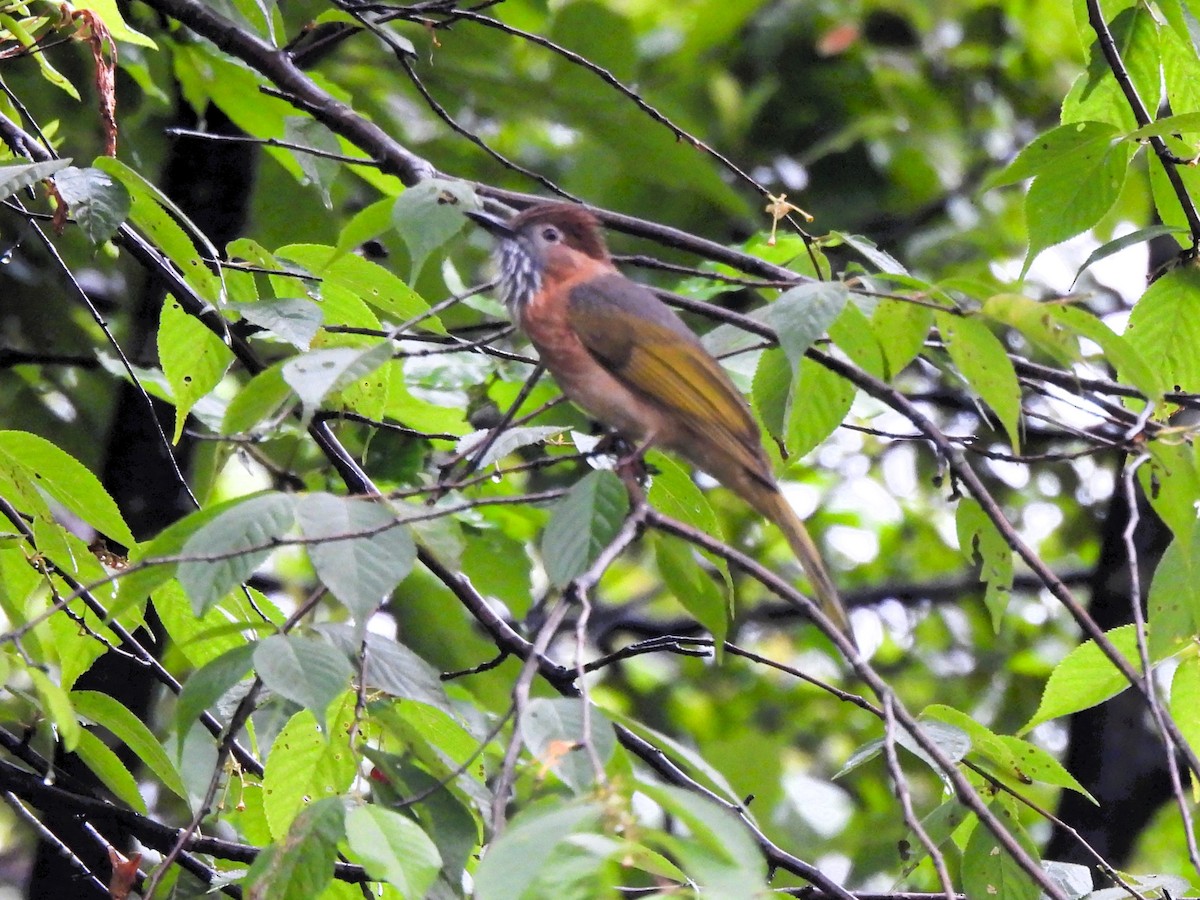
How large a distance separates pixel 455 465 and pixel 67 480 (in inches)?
34.6

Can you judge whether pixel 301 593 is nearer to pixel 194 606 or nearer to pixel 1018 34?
pixel 194 606

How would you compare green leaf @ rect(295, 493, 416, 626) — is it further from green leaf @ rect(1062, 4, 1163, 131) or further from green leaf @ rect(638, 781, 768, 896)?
green leaf @ rect(1062, 4, 1163, 131)

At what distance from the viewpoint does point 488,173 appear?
7.14 m

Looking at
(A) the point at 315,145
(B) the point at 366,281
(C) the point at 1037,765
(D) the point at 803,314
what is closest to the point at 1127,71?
(D) the point at 803,314

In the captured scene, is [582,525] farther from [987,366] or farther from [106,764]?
[106,764]

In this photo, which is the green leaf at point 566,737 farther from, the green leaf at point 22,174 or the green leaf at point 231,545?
the green leaf at point 22,174

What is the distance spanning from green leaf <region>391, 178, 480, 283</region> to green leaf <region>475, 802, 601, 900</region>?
978mm

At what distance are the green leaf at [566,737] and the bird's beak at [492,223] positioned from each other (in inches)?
44.5

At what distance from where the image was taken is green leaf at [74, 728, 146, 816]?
275 cm

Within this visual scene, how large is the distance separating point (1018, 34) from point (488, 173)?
13.4 feet

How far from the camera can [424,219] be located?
2291mm

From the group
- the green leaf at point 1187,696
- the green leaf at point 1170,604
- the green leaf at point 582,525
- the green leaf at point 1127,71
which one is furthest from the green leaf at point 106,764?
the green leaf at point 1127,71

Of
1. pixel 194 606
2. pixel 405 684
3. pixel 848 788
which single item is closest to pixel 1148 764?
pixel 848 788

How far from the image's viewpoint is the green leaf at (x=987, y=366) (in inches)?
Answer: 94.3
